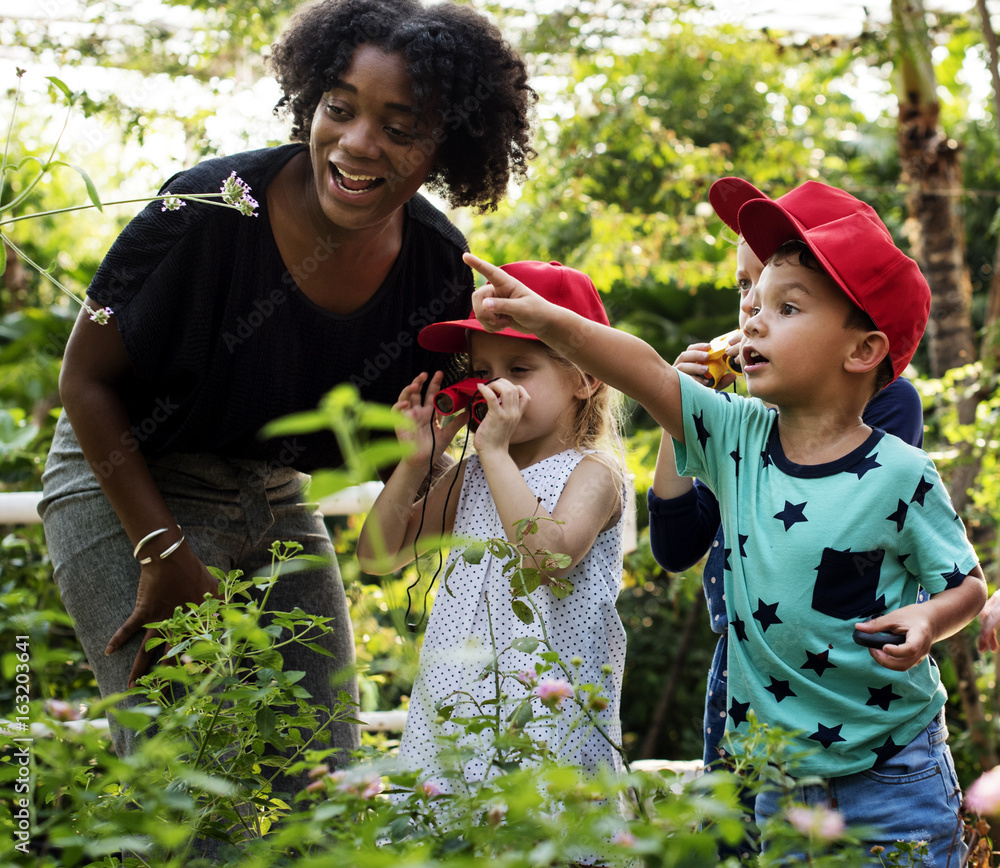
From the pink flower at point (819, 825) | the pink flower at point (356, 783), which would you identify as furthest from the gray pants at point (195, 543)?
the pink flower at point (819, 825)

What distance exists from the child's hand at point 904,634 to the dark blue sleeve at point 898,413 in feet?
1.45

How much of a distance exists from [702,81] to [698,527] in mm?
6995

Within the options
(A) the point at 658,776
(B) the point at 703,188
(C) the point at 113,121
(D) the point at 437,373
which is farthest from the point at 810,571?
(B) the point at 703,188

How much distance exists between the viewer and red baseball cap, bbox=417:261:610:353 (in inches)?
68.2

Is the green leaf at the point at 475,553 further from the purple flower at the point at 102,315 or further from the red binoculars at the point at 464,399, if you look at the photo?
the purple flower at the point at 102,315

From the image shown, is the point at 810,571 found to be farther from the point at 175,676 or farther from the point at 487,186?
the point at 487,186

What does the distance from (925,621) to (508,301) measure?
0.66 meters

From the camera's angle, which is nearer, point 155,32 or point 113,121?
point 113,121

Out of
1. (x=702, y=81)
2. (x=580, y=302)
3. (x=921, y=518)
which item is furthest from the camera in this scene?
(x=702, y=81)

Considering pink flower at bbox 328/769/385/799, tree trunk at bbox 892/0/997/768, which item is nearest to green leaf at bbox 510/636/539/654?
pink flower at bbox 328/769/385/799

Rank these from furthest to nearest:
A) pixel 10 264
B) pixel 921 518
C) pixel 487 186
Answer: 1. pixel 10 264
2. pixel 487 186
3. pixel 921 518

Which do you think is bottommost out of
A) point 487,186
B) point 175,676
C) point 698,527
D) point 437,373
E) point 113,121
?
point 698,527

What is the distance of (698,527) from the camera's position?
162 cm

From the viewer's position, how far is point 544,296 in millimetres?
1739
